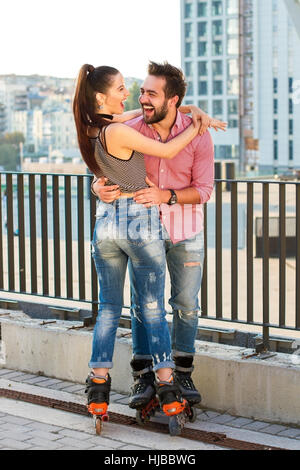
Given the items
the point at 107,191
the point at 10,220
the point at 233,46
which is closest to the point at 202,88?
the point at 233,46

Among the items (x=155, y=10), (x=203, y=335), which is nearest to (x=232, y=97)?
(x=155, y=10)

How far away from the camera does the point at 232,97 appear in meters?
190

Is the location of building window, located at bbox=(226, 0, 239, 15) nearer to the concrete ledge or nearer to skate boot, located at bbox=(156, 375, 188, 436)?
the concrete ledge

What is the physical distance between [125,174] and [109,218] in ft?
0.83

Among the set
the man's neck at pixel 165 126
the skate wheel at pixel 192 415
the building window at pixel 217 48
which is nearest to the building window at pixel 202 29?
the building window at pixel 217 48

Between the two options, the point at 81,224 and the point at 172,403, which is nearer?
the point at 172,403

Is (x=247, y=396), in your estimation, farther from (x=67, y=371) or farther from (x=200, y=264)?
(x=67, y=371)

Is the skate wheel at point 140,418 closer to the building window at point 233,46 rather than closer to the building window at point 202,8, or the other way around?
the building window at point 233,46

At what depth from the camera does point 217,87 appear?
190 m

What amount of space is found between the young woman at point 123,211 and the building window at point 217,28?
635ft

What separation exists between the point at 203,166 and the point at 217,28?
19614 centimetres

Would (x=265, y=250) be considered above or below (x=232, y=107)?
below

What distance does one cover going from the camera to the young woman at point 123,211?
4516mm

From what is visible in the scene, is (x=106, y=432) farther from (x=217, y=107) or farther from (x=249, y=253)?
(x=217, y=107)
